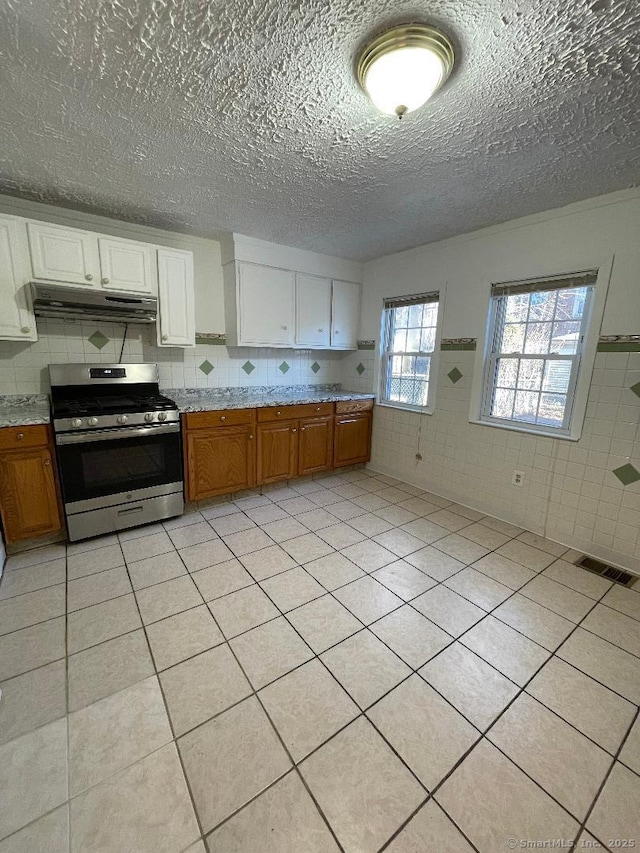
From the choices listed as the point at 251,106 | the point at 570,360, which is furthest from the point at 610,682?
the point at 251,106

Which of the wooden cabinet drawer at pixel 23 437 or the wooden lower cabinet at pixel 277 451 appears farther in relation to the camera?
the wooden lower cabinet at pixel 277 451

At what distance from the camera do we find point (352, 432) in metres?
3.84

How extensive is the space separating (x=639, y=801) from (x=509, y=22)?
248cm

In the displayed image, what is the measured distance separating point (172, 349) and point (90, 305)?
2.52ft

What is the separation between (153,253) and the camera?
2.68m

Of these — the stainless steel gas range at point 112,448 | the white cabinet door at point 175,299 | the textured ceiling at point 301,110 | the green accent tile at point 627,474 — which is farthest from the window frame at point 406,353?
the stainless steel gas range at point 112,448

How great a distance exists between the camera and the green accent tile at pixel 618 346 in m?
2.18

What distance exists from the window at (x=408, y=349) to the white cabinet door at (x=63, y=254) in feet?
8.73

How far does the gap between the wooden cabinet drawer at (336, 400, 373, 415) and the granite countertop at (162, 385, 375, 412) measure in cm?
5

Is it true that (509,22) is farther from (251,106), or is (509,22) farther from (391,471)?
(391,471)

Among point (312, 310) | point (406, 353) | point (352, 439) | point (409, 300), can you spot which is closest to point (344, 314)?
point (312, 310)

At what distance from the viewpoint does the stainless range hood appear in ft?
7.55

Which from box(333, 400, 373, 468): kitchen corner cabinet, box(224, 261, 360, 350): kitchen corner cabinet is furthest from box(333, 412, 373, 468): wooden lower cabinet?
box(224, 261, 360, 350): kitchen corner cabinet

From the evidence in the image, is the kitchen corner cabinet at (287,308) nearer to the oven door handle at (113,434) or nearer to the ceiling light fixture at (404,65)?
the oven door handle at (113,434)
